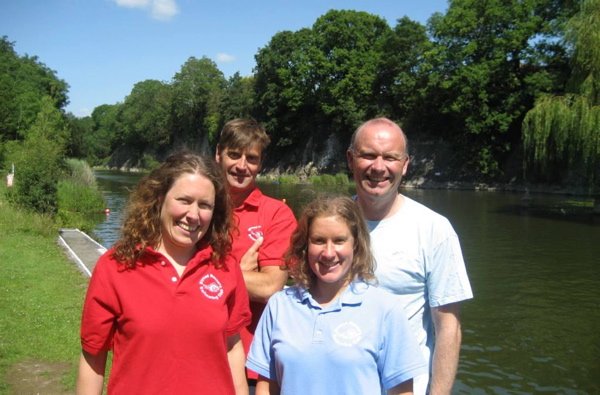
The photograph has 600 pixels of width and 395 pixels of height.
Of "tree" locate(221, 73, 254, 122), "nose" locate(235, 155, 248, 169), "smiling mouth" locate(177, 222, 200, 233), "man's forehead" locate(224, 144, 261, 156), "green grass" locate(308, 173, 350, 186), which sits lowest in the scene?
"green grass" locate(308, 173, 350, 186)

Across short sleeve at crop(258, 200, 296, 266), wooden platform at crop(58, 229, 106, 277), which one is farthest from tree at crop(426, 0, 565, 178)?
short sleeve at crop(258, 200, 296, 266)

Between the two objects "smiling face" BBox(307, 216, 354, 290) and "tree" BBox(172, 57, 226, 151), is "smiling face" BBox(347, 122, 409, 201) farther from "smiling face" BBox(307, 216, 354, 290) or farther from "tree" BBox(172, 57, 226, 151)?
"tree" BBox(172, 57, 226, 151)

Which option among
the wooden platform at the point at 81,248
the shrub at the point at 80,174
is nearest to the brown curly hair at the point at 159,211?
the wooden platform at the point at 81,248

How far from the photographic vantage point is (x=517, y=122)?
1554 inches

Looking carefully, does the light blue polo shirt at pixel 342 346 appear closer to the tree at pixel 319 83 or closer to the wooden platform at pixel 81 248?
the wooden platform at pixel 81 248

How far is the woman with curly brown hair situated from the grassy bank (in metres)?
3.61

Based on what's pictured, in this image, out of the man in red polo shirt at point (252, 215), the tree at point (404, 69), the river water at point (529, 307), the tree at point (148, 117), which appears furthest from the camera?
the tree at point (148, 117)

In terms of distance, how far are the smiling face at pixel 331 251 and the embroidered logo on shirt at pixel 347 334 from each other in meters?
0.20

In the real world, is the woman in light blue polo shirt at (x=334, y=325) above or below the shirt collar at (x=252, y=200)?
below

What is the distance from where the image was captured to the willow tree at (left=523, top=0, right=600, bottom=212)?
2191 cm

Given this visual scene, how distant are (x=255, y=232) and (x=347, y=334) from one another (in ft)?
2.89

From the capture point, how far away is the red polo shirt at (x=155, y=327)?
2264 millimetres

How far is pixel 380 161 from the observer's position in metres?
2.67

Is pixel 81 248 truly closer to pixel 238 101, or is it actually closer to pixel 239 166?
pixel 239 166
